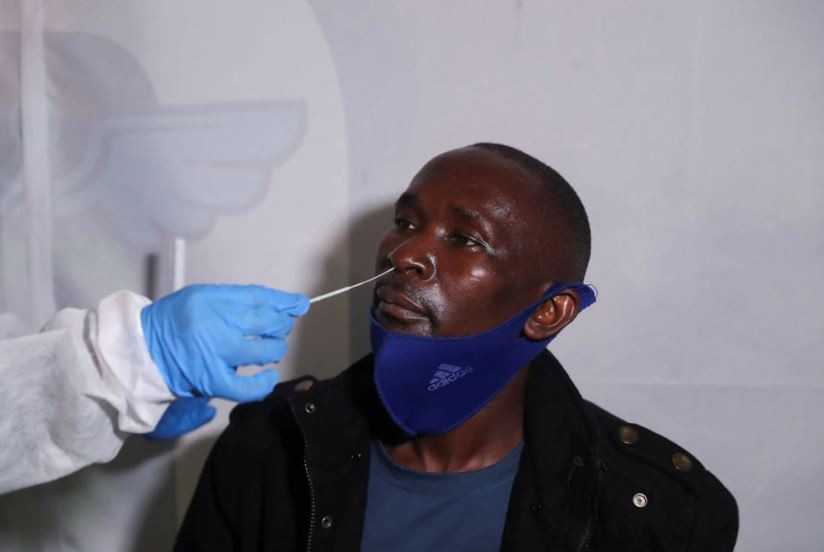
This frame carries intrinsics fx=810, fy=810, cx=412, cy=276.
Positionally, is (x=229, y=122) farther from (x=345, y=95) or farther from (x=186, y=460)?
(x=186, y=460)

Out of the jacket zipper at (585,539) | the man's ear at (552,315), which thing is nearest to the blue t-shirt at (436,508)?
the jacket zipper at (585,539)

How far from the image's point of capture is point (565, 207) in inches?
62.1

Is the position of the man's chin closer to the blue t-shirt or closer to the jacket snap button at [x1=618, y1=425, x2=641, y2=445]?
the blue t-shirt

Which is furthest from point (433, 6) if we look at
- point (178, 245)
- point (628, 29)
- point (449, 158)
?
point (178, 245)

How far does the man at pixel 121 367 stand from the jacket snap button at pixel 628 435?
68 centimetres

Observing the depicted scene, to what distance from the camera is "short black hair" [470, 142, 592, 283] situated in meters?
1.56

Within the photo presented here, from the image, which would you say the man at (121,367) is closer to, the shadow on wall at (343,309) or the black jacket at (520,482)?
the black jacket at (520,482)

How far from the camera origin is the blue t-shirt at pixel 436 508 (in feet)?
4.72

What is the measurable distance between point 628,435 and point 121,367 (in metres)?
0.93

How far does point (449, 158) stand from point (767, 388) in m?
1.10

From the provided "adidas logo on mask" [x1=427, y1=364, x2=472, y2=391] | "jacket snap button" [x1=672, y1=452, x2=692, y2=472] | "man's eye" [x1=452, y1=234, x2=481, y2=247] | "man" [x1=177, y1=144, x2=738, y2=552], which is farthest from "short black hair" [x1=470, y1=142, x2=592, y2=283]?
"jacket snap button" [x1=672, y1=452, x2=692, y2=472]

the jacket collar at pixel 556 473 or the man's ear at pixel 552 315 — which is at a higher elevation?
the man's ear at pixel 552 315

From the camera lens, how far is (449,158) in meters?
1.55

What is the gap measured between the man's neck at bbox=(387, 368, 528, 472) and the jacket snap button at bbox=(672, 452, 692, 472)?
0.95 feet
